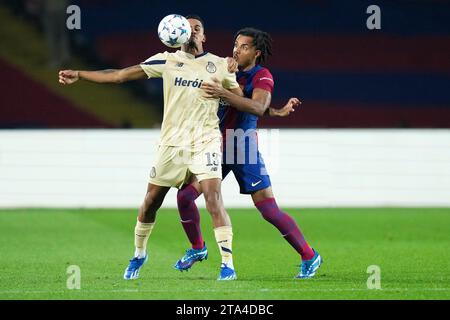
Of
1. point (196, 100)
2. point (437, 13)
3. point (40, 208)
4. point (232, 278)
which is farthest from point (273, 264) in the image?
point (437, 13)

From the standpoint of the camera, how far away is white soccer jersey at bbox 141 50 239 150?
7.59m

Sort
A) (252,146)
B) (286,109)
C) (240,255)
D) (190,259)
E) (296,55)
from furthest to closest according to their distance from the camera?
(296,55) → (240,255) → (190,259) → (252,146) → (286,109)

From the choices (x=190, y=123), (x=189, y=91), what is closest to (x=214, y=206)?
(x=190, y=123)

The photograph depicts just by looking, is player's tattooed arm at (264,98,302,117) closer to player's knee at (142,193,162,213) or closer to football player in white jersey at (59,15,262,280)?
football player in white jersey at (59,15,262,280)

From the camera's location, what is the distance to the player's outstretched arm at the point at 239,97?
740 cm

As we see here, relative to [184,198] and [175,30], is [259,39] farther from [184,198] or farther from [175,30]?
[184,198]

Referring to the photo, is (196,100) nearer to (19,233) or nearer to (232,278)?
(232,278)

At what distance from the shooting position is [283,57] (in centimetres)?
2075

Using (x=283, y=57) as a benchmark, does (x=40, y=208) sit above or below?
below

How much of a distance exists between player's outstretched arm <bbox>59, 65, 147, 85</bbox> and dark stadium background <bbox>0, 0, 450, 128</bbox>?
39.9 ft

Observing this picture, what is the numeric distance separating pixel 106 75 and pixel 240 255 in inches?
102

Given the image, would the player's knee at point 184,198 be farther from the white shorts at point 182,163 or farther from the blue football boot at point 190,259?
the white shorts at point 182,163

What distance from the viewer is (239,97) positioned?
24.5 feet
